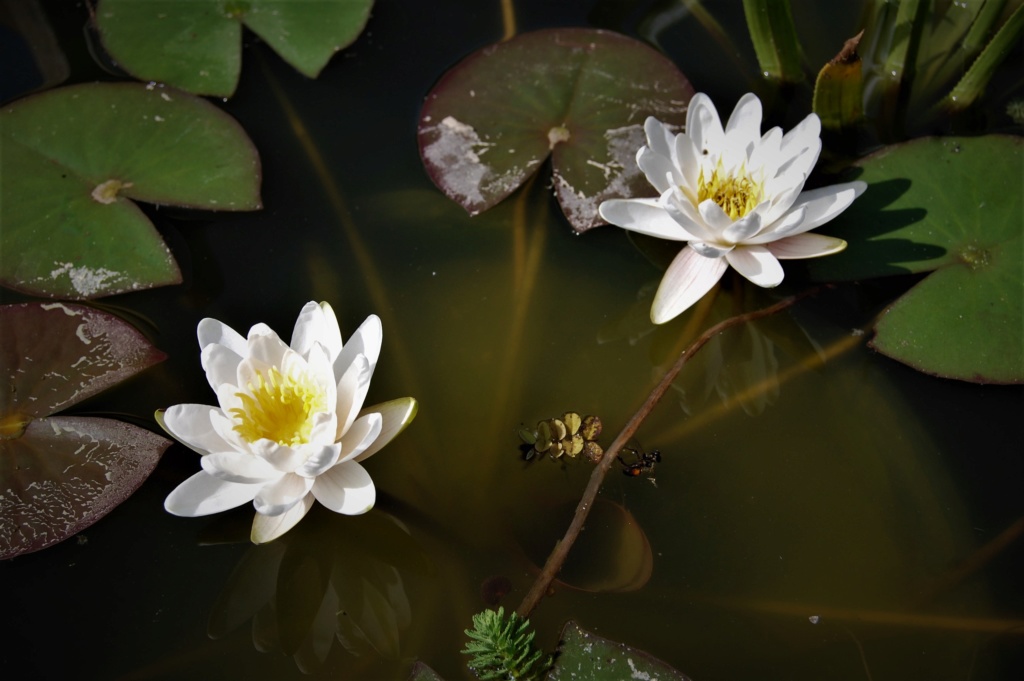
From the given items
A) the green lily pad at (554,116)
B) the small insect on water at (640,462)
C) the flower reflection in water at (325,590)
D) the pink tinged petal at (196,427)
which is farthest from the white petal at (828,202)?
the pink tinged petal at (196,427)

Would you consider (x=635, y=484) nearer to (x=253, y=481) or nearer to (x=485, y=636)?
(x=485, y=636)

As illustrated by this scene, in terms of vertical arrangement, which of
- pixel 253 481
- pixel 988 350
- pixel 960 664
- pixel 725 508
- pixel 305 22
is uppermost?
pixel 305 22

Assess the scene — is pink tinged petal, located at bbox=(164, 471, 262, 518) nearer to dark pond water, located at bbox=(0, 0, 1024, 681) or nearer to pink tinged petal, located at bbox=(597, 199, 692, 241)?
dark pond water, located at bbox=(0, 0, 1024, 681)

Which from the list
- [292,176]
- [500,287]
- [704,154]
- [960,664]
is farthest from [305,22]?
[960,664]

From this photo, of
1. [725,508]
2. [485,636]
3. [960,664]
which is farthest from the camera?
[725,508]

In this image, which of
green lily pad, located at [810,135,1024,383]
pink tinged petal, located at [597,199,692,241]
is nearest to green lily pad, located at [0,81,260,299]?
pink tinged petal, located at [597,199,692,241]

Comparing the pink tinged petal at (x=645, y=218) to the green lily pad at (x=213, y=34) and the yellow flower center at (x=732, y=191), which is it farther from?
the green lily pad at (x=213, y=34)

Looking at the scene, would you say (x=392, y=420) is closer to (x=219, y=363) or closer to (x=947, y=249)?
(x=219, y=363)
